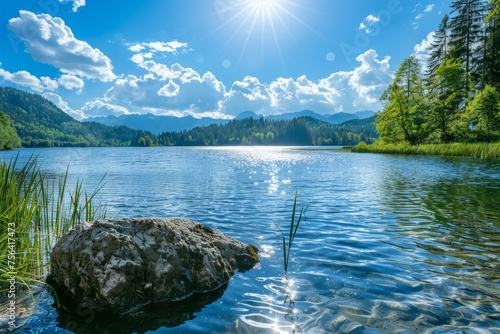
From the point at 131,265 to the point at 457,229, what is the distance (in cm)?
1027

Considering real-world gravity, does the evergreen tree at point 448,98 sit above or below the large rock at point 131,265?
above

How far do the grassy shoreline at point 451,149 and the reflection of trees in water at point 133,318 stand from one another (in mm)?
48342

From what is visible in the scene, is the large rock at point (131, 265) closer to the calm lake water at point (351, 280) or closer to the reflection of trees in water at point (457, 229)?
the calm lake water at point (351, 280)

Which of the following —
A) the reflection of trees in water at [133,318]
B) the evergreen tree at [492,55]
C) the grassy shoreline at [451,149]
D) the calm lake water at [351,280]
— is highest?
the evergreen tree at [492,55]

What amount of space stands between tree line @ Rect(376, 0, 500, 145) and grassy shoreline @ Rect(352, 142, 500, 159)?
14.0 feet

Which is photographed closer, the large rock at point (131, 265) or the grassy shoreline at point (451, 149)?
the large rock at point (131, 265)

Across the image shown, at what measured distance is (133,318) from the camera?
5.11 meters

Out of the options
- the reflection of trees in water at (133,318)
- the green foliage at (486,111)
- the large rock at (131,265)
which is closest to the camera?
the reflection of trees in water at (133,318)

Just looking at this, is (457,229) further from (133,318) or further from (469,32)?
(469,32)

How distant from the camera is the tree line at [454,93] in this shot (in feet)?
175

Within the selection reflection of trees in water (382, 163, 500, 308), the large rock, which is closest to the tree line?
reflection of trees in water (382, 163, 500, 308)

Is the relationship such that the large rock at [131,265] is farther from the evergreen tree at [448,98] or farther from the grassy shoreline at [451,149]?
the evergreen tree at [448,98]

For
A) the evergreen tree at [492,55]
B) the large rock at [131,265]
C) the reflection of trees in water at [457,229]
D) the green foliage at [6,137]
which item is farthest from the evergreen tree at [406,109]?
the green foliage at [6,137]

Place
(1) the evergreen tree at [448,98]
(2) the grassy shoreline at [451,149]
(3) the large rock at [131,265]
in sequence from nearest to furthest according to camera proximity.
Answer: (3) the large rock at [131,265], (2) the grassy shoreline at [451,149], (1) the evergreen tree at [448,98]
